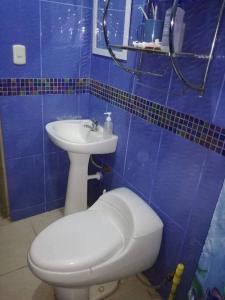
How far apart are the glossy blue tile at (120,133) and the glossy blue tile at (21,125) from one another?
19.6 inches

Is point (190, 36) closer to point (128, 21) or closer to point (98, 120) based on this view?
point (128, 21)

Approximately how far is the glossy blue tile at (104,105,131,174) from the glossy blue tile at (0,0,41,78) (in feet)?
1.86

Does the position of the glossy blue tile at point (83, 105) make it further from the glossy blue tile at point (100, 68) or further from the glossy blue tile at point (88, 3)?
the glossy blue tile at point (88, 3)

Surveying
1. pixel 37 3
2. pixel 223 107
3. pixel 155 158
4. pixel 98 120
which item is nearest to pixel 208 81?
pixel 223 107

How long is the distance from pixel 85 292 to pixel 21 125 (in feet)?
3.51

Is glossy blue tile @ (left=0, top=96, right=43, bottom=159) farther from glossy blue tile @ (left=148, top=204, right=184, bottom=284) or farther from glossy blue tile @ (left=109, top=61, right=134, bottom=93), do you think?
glossy blue tile @ (left=148, top=204, right=184, bottom=284)

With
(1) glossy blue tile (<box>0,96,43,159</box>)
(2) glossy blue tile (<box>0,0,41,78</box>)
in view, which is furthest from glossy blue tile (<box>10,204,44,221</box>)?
(2) glossy blue tile (<box>0,0,41,78</box>)

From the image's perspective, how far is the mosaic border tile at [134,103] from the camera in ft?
3.32

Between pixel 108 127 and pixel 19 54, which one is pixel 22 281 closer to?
→ pixel 108 127

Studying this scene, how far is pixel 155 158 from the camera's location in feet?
4.29

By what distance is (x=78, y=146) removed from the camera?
4.69 ft

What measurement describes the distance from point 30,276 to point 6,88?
1138 millimetres

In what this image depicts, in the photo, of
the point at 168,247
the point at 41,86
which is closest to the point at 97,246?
the point at 168,247

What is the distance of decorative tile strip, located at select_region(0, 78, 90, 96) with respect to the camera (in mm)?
1531
